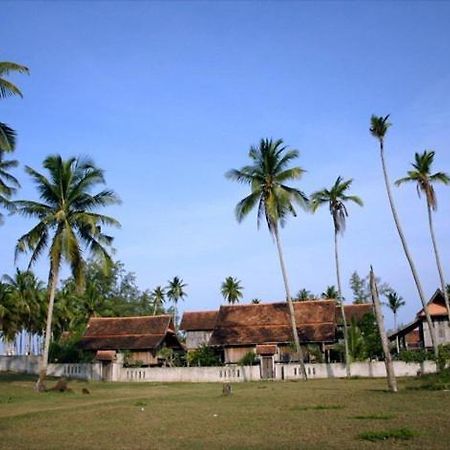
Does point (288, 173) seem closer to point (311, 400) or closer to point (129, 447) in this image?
point (311, 400)

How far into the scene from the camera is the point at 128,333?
4991 centimetres

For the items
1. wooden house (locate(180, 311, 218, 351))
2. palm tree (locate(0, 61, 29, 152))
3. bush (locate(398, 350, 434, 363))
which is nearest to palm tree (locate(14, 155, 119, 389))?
palm tree (locate(0, 61, 29, 152))

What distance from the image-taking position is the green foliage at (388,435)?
36.4 ft

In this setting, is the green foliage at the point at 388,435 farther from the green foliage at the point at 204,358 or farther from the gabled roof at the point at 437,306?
the gabled roof at the point at 437,306

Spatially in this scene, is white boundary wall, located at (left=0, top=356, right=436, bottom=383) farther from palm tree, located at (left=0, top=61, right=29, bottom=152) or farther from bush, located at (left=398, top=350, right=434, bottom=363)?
palm tree, located at (left=0, top=61, right=29, bottom=152)

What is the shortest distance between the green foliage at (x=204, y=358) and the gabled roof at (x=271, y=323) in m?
1.02

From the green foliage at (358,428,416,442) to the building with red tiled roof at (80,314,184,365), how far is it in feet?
123

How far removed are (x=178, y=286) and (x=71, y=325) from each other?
2650cm

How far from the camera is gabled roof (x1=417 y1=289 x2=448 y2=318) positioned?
168 feet

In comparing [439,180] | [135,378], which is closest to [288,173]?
[439,180]

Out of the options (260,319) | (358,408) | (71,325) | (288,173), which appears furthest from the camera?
(71,325)

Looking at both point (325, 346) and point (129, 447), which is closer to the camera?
point (129, 447)

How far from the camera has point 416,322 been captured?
5081 centimetres

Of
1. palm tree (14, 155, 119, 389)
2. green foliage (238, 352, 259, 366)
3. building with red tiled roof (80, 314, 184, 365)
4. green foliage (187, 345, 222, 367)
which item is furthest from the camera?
building with red tiled roof (80, 314, 184, 365)
